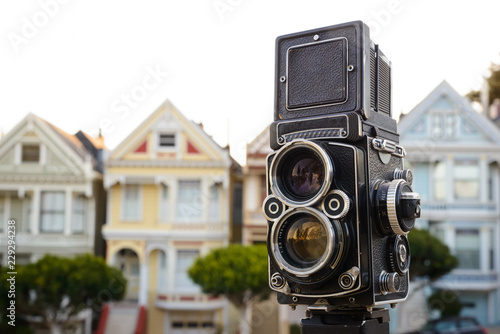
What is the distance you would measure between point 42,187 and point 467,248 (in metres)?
9.84

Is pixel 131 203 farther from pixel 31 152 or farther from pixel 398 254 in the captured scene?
pixel 398 254

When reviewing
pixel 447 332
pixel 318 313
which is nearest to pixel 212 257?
pixel 447 332

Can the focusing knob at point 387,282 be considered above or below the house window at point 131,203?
below

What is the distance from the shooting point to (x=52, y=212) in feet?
40.9

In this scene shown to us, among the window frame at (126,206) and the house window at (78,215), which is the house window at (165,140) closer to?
the window frame at (126,206)

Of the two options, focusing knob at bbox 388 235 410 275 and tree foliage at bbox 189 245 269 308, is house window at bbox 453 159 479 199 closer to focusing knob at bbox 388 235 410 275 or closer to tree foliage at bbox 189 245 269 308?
tree foliage at bbox 189 245 269 308

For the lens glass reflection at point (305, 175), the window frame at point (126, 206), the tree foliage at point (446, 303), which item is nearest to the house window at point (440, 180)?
the tree foliage at point (446, 303)

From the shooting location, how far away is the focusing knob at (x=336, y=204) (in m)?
1.87

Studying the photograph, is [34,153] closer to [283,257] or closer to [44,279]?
[44,279]

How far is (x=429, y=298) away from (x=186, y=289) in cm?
548

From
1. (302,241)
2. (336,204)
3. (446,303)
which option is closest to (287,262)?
(302,241)

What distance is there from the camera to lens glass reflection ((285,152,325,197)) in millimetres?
1983

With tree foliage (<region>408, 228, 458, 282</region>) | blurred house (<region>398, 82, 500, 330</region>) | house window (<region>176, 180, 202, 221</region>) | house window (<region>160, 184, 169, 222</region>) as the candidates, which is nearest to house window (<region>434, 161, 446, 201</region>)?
blurred house (<region>398, 82, 500, 330</region>)

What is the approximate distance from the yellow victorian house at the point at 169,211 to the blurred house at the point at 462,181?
4452mm
